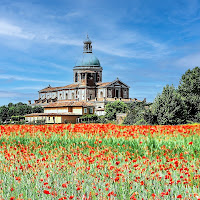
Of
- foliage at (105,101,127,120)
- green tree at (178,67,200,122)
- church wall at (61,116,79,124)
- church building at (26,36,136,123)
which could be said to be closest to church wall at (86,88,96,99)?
church building at (26,36,136,123)

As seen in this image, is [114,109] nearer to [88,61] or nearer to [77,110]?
[77,110]

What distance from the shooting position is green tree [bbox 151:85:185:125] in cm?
3431

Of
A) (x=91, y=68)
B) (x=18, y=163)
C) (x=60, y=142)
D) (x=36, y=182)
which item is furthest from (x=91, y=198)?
(x=91, y=68)

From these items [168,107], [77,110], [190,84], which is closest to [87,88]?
[77,110]

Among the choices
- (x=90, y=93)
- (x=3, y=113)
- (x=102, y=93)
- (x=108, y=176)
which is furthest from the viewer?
(x=90, y=93)

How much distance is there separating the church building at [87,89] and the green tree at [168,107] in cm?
6106

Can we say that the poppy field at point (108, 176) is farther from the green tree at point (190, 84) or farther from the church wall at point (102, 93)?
the church wall at point (102, 93)

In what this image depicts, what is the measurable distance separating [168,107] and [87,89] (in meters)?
80.1

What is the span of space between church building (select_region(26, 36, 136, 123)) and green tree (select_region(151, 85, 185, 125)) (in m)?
61.1

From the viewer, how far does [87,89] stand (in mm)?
113312

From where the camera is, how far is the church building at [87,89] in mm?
110750

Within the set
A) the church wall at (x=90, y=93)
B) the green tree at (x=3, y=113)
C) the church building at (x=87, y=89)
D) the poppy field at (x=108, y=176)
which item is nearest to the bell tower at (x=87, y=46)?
the church building at (x=87, y=89)

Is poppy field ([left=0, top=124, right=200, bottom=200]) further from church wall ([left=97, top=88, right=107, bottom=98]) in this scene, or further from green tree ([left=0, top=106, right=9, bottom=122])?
church wall ([left=97, top=88, right=107, bottom=98])

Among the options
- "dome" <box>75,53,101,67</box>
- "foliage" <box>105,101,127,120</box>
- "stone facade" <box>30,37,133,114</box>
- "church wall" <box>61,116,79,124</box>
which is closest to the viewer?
"church wall" <box>61,116,79,124</box>
